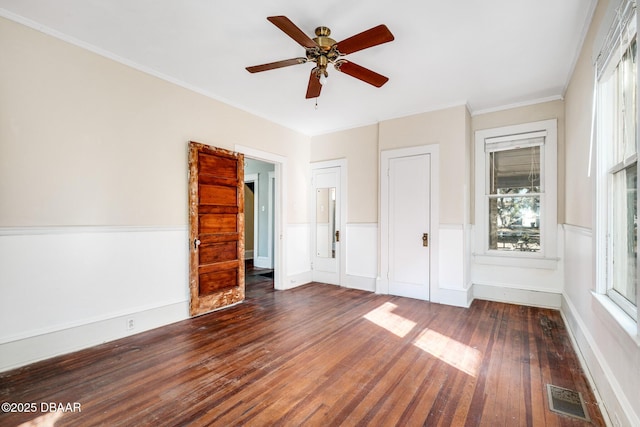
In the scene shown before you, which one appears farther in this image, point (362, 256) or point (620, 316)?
point (362, 256)

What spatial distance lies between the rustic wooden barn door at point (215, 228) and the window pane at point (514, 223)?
12.6 feet

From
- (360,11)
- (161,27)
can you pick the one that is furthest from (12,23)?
(360,11)

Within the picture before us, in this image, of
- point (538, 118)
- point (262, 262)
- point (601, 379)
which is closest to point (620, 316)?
point (601, 379)

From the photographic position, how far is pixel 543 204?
415 cm

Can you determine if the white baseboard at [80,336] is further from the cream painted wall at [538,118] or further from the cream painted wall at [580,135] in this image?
the cream painted wall at [538,118]

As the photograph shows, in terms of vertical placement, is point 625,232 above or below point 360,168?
below

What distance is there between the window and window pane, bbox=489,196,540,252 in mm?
2275

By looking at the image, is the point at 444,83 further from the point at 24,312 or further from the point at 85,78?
the point at 24,312

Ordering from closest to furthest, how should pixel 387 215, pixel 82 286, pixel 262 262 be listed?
pixel 82 286, pixel 387 215, pixel 262 262

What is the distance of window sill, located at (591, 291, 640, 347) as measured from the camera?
1.47 metres

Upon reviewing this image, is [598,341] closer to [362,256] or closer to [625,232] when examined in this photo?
[625,232]

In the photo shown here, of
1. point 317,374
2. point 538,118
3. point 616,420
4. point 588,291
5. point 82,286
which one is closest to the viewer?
point 616,420

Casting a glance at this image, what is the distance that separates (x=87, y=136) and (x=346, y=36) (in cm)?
268

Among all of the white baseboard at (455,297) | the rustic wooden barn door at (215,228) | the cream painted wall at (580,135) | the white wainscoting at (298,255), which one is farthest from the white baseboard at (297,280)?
the cream painted wall at (580,135)
